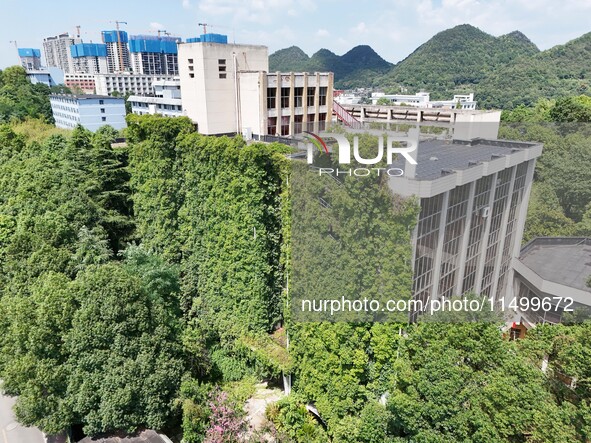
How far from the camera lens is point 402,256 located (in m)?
11.3

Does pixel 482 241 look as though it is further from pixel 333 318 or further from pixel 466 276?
pixel 333 318

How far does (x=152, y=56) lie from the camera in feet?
408

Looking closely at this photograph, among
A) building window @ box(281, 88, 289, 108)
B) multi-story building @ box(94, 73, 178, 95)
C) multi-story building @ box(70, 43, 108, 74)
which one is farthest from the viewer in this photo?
multi-story building @ box(70, 43, 108, 74)

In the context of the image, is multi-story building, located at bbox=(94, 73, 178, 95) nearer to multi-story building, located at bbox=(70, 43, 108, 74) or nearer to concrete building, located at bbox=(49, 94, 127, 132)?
concrete building, located at bbox=(49, 94, 127, 132)

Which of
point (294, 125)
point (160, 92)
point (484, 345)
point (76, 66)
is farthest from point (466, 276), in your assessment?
point (76, 66)

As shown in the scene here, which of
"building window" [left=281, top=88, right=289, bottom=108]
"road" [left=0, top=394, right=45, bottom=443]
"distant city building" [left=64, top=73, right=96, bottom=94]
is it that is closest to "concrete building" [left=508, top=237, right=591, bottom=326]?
"building window" [left=281, top=88, right=289, bottom=108]

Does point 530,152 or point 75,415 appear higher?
point 530,152

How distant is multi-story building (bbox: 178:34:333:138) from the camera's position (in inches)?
854

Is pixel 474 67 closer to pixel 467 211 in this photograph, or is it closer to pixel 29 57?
pixel 467 211

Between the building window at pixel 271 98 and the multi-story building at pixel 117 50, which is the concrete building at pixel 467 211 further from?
the multi-story building at pixel 117 50

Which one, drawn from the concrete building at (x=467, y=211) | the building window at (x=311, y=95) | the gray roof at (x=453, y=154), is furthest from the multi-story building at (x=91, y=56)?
the concrete building at (x=467, y=211)

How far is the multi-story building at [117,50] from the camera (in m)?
133

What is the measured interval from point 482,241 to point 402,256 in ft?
18.4

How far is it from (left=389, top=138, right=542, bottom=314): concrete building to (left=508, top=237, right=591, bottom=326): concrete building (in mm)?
779
